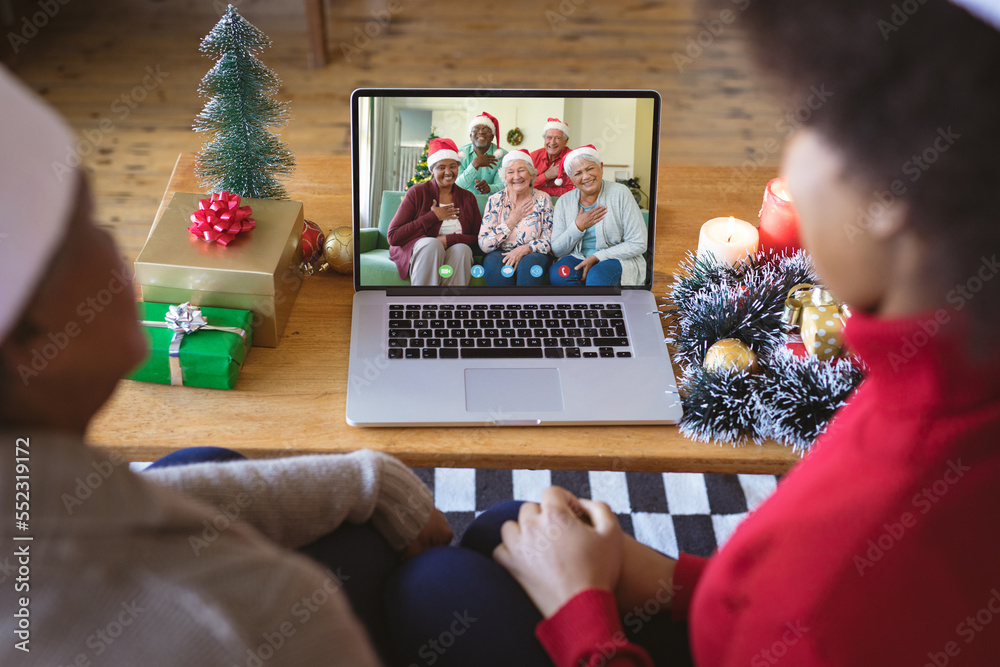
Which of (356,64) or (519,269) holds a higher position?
(519,269)

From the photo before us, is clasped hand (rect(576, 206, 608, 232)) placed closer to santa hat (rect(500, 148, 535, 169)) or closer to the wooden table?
santa hat (rect(500, 148, 535, 169))

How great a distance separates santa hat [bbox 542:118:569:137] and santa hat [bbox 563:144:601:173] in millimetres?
26

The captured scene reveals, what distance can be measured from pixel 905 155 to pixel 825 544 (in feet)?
0.98

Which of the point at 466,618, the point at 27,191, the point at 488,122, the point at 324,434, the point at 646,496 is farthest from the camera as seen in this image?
the point at 646,496

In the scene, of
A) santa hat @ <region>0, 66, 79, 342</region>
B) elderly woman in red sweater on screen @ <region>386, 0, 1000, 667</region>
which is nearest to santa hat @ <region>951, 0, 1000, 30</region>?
elderly woman in red sweater on screen @ <region>386, 0, 1000, 667</region>

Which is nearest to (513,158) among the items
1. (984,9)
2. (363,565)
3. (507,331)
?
(507,331)

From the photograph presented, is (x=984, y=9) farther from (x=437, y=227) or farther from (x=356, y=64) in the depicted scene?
(x=356, y=64)

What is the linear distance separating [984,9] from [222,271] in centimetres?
84

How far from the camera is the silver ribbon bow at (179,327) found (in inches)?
39.9

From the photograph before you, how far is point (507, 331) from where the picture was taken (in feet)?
3.73

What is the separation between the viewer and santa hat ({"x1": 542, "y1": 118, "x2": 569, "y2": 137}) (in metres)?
1.14

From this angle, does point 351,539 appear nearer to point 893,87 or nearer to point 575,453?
point 575,453

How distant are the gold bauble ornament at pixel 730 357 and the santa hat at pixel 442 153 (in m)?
0.41

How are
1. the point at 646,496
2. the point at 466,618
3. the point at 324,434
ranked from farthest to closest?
the point at 646,496 < the point at 324,434 < the point at 466,618
